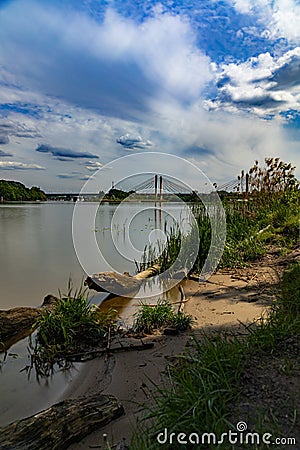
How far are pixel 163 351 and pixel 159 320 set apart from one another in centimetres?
72

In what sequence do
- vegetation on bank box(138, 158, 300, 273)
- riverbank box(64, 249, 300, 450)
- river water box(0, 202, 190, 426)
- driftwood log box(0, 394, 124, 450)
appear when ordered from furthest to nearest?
vegetation on bank box(138, 158, 300, 273), river water box(0, 202, 190, 426), riverbank box(64, 249, 300, 450), driftwood log box(0, 394, 124, 450)

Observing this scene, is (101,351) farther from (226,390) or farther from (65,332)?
(226,390)

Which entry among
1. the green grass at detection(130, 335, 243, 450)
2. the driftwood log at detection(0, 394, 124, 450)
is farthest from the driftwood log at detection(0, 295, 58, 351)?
the green grass at detection(130, 335, 243, 450)

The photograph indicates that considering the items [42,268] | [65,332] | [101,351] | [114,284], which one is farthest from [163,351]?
[42,268]

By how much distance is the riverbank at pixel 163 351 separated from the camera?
2.47 metres

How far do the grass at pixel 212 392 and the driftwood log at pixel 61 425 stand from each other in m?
0.31

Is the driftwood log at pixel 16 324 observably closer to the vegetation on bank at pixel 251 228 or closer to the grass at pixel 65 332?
the grass at pixel 65 332

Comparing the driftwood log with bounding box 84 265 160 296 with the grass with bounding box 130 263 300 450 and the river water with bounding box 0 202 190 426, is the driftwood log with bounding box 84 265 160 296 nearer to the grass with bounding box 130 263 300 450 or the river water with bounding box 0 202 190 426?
the river water with bounding box 0 202 190 426

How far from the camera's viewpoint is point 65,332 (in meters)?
3.90

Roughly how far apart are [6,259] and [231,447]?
8394mm

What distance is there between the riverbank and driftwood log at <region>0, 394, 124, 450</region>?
0.20ft

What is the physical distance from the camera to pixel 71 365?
356cm

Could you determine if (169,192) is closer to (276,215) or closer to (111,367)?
(276,215)

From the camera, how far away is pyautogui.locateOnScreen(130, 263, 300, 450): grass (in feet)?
5.99
